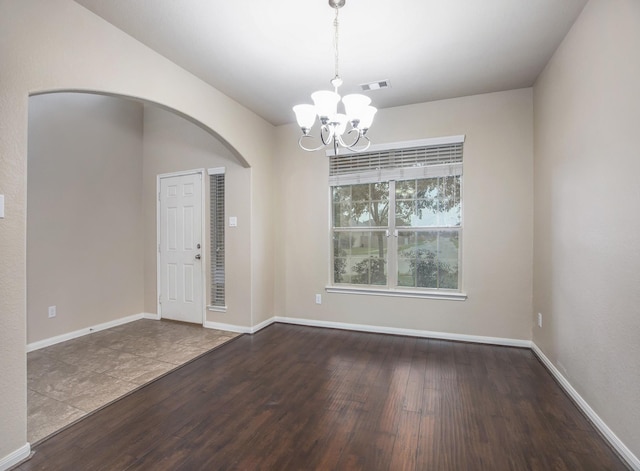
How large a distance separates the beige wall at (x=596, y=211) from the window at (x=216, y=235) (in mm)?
3718

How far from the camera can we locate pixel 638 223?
1.71 m

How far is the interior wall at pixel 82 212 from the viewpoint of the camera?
3592mm

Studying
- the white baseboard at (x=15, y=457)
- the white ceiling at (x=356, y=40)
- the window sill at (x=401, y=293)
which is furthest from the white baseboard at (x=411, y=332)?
the white baseboard at (x=15, y=457)

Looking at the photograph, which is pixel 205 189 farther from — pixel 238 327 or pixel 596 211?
pixel 596 211

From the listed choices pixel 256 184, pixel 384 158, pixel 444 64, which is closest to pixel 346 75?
pixel 444 64

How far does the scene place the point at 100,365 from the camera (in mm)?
3043

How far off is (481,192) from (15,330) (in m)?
4.10

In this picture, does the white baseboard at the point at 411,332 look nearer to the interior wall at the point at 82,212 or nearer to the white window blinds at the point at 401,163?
the white window blinds at the point at 401,163

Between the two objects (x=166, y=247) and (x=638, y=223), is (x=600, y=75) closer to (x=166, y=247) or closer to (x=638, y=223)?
(x=638, y=223)

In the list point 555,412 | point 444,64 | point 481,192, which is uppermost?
point 444,64

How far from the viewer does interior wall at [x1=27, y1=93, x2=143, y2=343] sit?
359 cm

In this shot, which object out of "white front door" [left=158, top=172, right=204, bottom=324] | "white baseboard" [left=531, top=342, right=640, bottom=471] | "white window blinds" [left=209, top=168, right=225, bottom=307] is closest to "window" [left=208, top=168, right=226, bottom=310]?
"white window blinds" [left=209, top=168, right=225, bottom=307]

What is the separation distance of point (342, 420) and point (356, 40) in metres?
2.87

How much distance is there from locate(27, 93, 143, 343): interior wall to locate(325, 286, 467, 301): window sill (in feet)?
9.82
